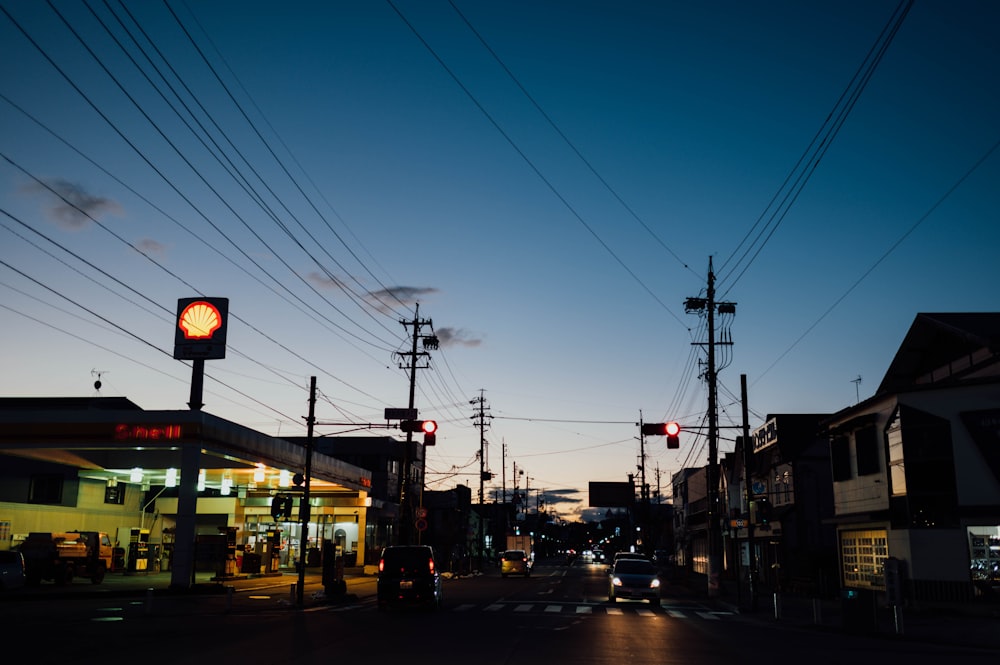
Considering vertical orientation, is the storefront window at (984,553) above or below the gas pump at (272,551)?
above

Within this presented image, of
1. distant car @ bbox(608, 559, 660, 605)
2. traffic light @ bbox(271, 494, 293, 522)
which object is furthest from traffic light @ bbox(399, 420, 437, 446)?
distant car @ bbox(608, 559, 660, 605)

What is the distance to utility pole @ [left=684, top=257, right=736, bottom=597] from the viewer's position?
35906 millimetres

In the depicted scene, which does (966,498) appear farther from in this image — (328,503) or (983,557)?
(328,503)

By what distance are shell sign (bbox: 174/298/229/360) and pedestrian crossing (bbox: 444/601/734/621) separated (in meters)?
16.6

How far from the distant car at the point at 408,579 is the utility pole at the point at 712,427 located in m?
14.8

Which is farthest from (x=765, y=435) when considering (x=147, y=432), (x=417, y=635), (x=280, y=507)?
(x=417, y=635)

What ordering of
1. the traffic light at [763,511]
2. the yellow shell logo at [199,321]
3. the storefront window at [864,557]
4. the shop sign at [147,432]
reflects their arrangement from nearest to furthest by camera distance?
the traffic light at [763,511], the storefront window at [864,557], the shop sign at [147,432], the yellow shell logo at [199,321]

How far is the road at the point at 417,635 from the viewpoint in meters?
14.5

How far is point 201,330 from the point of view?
122 feet

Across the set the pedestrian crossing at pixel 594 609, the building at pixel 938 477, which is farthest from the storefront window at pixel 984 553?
the pedestrian crossing at pixel 594 609

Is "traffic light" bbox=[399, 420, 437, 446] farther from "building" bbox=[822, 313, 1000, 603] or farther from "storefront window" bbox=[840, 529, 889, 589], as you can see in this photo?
"storefront window" bbox=[840, 529, 889, 589]

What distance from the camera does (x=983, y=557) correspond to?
2619 centimetres

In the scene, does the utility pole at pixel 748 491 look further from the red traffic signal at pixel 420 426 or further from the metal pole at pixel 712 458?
the red traffic signal at pixel 420 426

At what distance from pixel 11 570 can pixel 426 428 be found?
53.5ft
